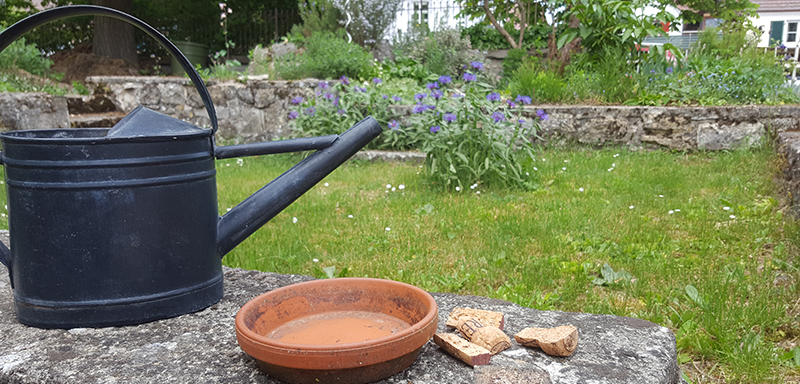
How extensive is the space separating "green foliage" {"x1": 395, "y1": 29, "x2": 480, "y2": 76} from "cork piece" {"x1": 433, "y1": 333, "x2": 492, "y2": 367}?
6.36 metres

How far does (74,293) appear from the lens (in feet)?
3.69

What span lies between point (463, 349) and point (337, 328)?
0.26 m

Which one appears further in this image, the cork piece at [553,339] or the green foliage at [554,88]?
the green foliage at [554,88]

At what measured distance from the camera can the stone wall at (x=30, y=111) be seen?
15.3 ft

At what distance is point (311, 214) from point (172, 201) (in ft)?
6.66

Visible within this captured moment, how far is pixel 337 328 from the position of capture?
1.10 m

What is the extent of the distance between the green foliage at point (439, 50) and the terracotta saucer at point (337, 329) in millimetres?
6258

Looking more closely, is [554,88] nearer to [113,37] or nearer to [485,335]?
[485,335]

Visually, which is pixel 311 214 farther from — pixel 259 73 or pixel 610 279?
pixel 259 73

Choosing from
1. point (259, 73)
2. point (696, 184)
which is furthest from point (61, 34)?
point (696, 184)

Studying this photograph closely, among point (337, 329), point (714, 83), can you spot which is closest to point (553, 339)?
point (337, 329)

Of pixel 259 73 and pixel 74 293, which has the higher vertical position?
pixel 259 73

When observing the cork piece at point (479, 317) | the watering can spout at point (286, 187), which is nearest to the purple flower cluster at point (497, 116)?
the watering can spout at point (286, 187)

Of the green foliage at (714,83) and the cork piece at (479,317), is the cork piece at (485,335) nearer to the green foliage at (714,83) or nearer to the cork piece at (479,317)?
the cork piece at (479,317)
